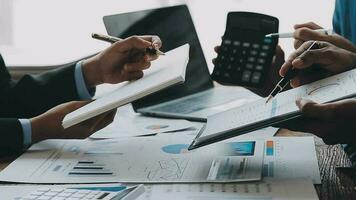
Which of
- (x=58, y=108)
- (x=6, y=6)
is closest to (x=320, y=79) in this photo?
(x=58, y=108)

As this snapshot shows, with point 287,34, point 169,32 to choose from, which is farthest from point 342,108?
point 169,32

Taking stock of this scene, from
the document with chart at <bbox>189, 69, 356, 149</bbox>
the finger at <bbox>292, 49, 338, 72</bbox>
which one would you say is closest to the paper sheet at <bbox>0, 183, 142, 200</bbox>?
the document with chart at <bbox>189, 69, 356, 149</bbox>

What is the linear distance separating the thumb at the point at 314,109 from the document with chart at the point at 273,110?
0.04 feet

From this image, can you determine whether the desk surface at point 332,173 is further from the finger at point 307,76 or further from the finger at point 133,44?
the finger at point 133,44

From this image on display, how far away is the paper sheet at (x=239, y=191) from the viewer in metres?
0.69

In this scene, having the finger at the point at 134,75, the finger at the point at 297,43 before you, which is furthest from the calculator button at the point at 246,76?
the finger at the point at 134,75

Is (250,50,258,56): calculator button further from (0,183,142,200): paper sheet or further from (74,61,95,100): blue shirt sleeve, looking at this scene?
(0,183,142,200): paper sheet

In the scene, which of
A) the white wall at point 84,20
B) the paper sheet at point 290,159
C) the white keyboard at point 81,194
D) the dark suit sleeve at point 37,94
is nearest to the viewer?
the white keyboard at point 81,194

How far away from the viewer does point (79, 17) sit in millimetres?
1592

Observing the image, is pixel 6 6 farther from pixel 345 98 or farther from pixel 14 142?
pixel 345 98

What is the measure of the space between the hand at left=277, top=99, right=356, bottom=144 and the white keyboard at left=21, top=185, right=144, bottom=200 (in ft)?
0.66

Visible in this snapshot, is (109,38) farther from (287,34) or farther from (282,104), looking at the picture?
(282,104)

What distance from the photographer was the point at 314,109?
72cm

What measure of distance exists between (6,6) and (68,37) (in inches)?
7.3
